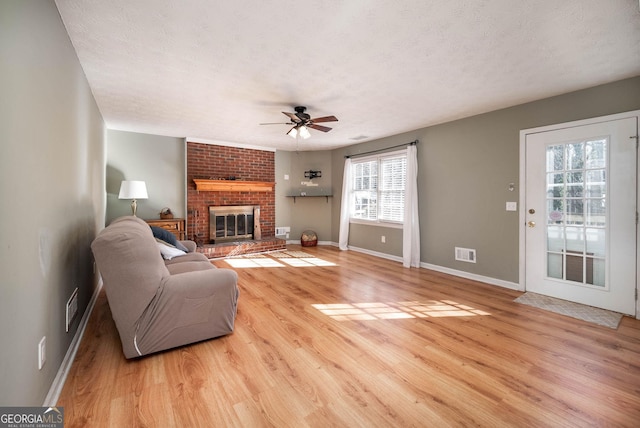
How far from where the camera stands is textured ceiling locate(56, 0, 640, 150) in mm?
1859

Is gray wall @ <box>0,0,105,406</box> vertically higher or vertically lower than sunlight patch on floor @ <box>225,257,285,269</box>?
higher

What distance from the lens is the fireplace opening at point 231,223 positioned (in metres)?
5.88

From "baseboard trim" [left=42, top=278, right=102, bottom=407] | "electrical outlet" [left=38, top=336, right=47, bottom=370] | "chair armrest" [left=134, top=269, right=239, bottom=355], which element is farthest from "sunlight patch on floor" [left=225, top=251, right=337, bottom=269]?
"electrical outlet" [left=38, top=336, right=47, bottom=370]

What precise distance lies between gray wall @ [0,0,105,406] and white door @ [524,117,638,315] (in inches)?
180

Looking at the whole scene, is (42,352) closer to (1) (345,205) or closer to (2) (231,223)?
(2) (231,223)

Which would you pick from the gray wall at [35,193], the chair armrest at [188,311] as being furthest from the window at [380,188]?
the gray wall at [35,193]

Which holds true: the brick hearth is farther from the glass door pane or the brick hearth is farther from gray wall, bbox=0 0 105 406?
the glass door pane

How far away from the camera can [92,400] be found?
1598 millimetres

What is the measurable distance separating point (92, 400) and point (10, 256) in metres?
1.01

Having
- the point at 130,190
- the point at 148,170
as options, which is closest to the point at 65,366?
the point at 130,190

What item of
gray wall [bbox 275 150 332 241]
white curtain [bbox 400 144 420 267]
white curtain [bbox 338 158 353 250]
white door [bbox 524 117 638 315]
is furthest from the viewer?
gray wall [bbox 275 150 332 241]

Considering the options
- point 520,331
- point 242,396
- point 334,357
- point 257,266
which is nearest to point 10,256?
point 242,396

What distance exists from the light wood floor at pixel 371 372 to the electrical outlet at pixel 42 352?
1.01ft

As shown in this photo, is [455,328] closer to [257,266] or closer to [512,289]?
[512,289]
